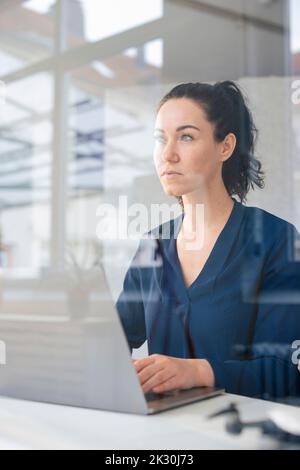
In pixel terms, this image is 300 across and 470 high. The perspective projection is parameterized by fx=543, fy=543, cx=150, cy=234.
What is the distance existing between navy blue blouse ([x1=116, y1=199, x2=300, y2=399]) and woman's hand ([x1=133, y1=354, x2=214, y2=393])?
0.02m

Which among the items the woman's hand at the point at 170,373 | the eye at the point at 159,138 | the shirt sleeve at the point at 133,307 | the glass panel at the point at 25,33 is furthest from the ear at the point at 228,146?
the glass panel at the point at 25,33

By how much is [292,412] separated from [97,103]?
76 cm

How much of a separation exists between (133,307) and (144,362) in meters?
0.13

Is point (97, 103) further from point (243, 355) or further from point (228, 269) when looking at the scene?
point (243, 355)

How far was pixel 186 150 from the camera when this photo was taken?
3.57 ft

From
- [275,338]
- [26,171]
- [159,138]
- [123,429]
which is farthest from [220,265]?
[26,171]

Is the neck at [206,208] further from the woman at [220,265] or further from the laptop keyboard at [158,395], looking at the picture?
the laptop keyboard at [158,395]

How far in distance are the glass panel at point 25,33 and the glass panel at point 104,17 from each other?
0.21ft

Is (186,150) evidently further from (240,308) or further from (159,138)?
(240,308)

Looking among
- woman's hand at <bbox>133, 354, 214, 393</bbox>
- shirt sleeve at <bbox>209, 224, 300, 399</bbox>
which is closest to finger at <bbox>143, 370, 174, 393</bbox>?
woman's hand at <bbox>133, 354, 214, 393</bbox>

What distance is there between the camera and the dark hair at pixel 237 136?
109cm

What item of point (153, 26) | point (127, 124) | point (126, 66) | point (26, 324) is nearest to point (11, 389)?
point (26, 324)

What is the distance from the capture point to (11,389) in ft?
3.59
